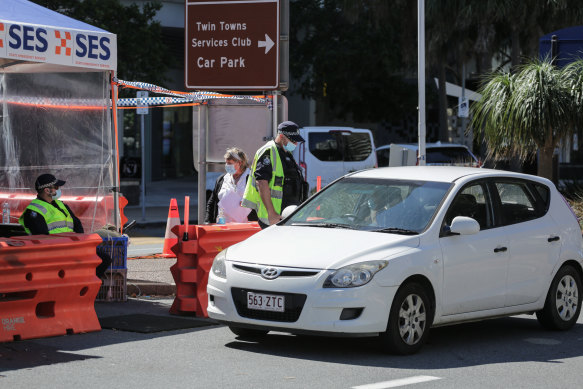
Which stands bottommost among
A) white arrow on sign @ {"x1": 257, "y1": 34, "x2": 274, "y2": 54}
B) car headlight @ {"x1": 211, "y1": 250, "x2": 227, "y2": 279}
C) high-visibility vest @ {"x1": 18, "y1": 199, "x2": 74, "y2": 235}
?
car headlight @ {"x1": 211, "y1": 250, "x2": 227, "y2": 279}

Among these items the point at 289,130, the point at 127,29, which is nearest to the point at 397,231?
the point at 289,130

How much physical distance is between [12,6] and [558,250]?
20.0 feet

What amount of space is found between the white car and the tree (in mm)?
17530

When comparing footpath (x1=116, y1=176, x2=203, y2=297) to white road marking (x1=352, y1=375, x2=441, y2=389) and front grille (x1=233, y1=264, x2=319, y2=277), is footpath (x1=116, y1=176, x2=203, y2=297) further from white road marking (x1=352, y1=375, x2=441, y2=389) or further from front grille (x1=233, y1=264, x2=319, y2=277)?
white road marking (x1=352, y1=375, x2=441, y2=389)

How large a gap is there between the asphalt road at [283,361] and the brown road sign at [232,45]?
4.54 m

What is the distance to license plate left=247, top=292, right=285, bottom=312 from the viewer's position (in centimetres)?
802

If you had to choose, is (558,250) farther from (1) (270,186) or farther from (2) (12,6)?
(2) (12,6)

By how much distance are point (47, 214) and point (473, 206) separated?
4.25m

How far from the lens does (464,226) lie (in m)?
8.53

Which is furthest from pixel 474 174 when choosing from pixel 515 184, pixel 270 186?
pixel 270 186

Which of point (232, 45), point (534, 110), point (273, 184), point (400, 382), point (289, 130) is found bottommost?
point (400, 382)

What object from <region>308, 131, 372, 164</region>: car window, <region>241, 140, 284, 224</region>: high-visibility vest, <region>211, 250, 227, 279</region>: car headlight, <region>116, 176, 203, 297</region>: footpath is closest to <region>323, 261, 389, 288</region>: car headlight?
<region>211, 250, 227, 279</region>: car headlight

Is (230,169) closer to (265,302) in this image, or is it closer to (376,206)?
(376,206)

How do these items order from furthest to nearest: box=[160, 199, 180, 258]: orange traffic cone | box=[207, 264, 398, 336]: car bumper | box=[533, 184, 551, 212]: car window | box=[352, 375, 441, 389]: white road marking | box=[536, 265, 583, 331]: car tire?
box=[160, 199, 180, 258]: orange traffic cone
box=[533, 184, 551, 212]: car window
box=[536, 265, 583, 331]: car tire
box=[207, 264, 398, 336]: car bumper
box=[352, 375, 441, 389]: white road marking
